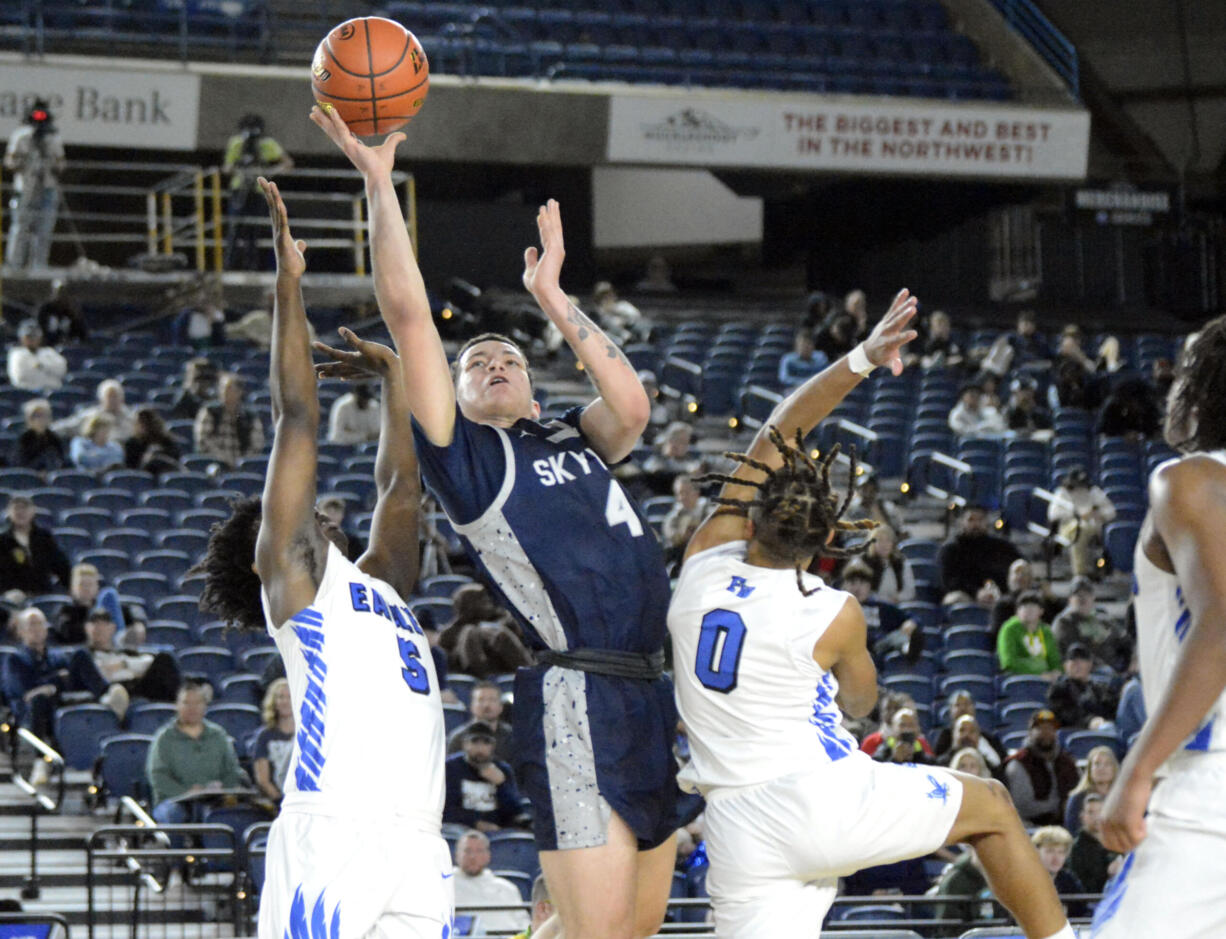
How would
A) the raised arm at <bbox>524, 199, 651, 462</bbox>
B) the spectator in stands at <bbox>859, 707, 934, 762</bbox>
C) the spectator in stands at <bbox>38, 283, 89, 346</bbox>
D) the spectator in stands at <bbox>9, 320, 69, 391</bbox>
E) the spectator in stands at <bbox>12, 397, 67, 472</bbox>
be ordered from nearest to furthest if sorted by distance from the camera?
the raised arm at <bbox>524, 199, 651, 462</bbox> < the spectator in stands at <bbox>859, 707, 934, 762</bbox> < the spectator in stands at <bbox>12, 397, 67, 472</bbox> < the spectator in stands at <bbox>9, 320, 69, 391</bbox> < the spectator in stands at <bbox>38, 283, 89, 346</bbox>

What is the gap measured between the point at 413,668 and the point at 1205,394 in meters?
1.98

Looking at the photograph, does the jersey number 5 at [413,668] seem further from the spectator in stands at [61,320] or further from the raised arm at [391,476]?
the spectator in stands at [61,320]

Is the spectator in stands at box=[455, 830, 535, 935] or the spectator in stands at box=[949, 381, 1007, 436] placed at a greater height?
the spectator in stands at box=[949, 381, 1007, 436]

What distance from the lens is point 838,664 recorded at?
14.7 ft

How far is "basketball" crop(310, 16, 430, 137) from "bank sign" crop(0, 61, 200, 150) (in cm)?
1570

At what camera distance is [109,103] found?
2025 centimetres

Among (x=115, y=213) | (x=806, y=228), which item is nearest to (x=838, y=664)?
(x=115, y=213)

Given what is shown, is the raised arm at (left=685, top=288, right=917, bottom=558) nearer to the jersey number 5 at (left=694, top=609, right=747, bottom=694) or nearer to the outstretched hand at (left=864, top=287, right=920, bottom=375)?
the outstretched hand at (left=864, top=287, right=920, bottom=375)

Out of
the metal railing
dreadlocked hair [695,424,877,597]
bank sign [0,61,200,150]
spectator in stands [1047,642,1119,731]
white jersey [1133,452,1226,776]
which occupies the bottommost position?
spectator in stands [1047,642,1119,731]

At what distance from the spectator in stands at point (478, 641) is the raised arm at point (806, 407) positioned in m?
6.59

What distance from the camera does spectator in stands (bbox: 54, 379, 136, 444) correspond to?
47.3 feet

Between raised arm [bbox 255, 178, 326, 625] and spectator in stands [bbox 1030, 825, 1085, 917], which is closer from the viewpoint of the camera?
raised arm [bbox 255, 178, 326, 625]

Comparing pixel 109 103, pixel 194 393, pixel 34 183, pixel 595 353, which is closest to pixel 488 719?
pixel 595 353

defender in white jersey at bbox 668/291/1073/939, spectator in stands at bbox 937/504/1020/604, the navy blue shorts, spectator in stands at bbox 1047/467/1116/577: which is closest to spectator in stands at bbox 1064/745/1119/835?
spectator in stands at bbox 937/504/1020/604
